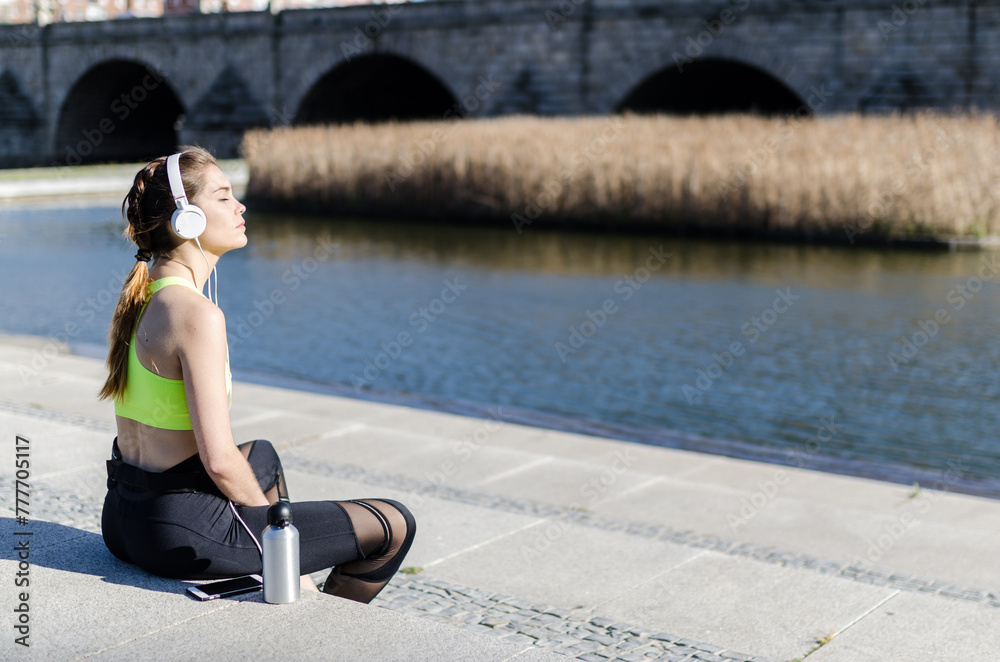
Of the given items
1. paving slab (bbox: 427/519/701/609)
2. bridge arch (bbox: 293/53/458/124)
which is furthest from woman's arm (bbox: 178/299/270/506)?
bridge arch (bbox: 293/53/458/124)

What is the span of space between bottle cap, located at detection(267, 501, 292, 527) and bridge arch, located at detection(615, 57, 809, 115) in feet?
92.4

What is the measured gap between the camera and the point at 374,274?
53.3 ft

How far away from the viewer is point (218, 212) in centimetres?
339

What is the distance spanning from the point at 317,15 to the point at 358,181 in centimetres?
1369

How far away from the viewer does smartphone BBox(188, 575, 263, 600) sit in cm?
339

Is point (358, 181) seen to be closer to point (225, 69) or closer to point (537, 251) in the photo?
point (537, 251)

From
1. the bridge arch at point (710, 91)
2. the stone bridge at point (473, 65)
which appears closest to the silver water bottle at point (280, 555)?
the stone bridge at point (473, 65)

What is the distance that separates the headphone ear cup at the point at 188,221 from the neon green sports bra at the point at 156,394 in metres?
0.14

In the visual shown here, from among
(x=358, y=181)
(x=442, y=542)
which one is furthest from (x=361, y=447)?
(x=358, y=181)

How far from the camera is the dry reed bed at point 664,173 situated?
18.3 meters

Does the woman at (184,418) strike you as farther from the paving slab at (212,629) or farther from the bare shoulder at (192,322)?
the paving slab at (212,629)

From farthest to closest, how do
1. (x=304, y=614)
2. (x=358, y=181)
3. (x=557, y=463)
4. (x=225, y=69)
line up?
(x=225, y=69) → (x=358, y=181) → (x=557, y=463) → (x=304, y=614)

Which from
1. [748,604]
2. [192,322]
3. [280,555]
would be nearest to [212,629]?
[280,555]

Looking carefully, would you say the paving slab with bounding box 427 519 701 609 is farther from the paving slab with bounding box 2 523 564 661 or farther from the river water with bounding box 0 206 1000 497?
the river water with bounding box 0 206 1000 497
